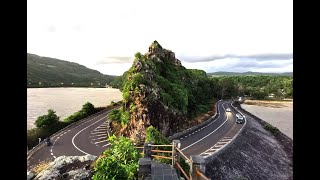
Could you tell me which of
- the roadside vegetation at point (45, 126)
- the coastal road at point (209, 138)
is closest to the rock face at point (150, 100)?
the coastal road at point (209, 138)

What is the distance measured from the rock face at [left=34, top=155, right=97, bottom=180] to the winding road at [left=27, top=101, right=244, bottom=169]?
7974 mm

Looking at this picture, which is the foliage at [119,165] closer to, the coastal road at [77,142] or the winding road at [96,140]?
the coastal road at [77,142]

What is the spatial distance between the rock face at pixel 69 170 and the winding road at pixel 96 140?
7.97 m

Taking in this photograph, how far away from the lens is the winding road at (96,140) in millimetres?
28047

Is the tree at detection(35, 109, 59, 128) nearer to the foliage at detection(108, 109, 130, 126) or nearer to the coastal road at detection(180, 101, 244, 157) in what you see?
the foliage at detection(108, 109, 130, 126)

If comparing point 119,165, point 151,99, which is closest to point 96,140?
point 151,99

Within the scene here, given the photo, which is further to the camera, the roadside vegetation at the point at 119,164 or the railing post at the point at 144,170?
the roadside vegetation at the point at 119,164

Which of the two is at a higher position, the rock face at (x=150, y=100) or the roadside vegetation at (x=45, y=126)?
the rock face at (x=150, y=100)

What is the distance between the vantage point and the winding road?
28.0m

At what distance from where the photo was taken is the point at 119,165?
1080cm

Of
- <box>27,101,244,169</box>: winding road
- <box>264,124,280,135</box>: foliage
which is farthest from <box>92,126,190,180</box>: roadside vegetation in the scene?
<box>264,124,280,135</box>: foliage
